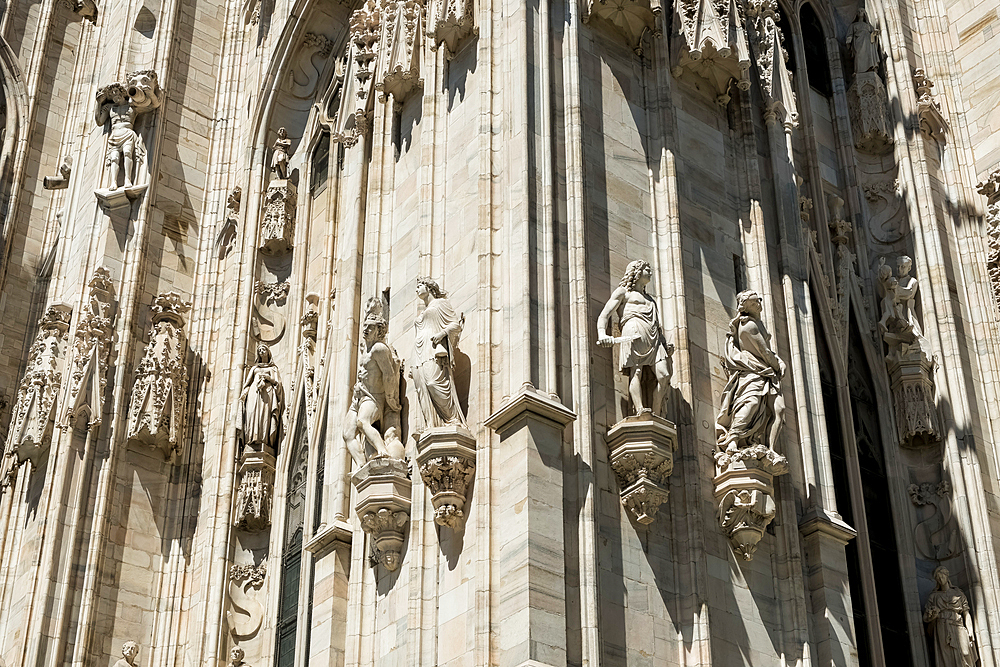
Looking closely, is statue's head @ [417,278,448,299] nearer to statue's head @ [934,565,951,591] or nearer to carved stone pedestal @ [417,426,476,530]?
carved stone pedestal @ [417,426,476,530]

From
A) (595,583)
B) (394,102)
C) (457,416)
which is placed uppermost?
(394,102)

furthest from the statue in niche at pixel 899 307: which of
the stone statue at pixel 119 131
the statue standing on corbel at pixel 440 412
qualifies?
the stone statue at pixel 119 131

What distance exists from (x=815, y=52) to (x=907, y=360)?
662 cm

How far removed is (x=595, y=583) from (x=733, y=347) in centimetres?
379

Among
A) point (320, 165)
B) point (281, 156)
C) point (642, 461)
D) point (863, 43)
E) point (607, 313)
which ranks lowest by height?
point (642, 461)

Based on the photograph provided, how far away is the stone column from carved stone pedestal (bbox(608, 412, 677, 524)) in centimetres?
67

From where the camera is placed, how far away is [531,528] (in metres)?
13.5

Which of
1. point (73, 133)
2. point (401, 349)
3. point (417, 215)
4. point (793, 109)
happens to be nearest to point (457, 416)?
point (401, 349)

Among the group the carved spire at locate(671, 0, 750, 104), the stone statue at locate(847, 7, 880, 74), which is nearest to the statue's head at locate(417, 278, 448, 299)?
the carved spire at locate(671, 0, 750, 104)

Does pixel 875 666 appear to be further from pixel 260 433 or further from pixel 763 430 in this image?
pixel 260 433

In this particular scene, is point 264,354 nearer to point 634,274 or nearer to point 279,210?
point 279,210

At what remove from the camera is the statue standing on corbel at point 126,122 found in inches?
928

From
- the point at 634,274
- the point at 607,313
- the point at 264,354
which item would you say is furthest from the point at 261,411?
the point at 634,274

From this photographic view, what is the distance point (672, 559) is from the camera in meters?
14.8
